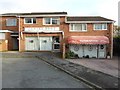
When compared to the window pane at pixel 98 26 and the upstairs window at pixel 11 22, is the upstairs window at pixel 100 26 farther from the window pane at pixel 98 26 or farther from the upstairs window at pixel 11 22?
the upstairs window at pixel 11 22

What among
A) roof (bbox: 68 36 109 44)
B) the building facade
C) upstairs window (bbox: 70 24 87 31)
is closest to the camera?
roof (bbox: 68 36 109 44)

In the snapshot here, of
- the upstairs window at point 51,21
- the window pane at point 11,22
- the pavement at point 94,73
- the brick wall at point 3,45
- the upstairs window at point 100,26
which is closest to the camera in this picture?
the pavement at point 94,73

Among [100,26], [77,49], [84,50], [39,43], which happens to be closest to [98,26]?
[100,26]

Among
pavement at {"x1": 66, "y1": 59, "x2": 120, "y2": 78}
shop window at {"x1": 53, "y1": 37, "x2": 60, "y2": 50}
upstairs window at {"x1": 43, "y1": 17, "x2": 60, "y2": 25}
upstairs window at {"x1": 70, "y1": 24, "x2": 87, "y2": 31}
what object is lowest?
pavement at {"x1": 66, "y1": 59, "x2": 120, "y2": 78}

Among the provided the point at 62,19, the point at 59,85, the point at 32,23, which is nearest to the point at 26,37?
the point at 32,23

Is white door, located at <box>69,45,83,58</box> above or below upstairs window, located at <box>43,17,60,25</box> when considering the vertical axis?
below

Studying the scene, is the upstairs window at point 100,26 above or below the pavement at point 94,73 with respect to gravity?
above

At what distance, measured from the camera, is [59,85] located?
1552 centimetres

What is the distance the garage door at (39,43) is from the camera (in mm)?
43906

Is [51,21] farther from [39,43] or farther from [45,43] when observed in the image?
[39,43]

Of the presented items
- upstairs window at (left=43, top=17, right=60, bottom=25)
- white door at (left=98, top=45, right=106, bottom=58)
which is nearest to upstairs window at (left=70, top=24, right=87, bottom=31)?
upstairs window at (left=43, top=17, right=60, bottom=25)

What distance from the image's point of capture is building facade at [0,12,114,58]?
38.4 m

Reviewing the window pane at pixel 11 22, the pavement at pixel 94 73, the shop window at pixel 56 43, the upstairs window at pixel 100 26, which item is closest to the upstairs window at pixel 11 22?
the window pane at pixel 11 22

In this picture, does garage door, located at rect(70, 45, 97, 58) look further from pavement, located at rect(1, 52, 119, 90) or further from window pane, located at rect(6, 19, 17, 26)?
window pane, located at rect(6, 19, 17, 26)
